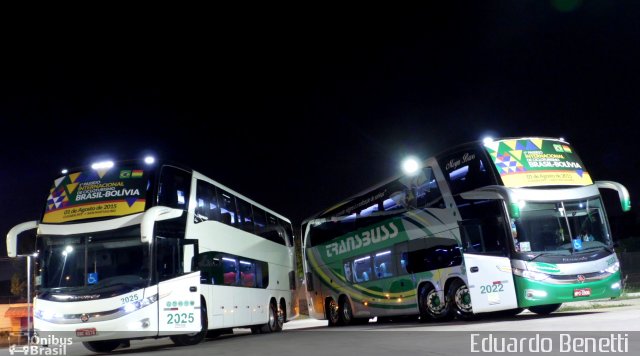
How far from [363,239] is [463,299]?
15.6 feet

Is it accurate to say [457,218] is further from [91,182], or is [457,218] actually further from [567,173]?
[91,182]

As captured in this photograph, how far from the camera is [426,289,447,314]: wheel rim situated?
16.9 m

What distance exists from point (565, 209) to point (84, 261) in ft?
34.6

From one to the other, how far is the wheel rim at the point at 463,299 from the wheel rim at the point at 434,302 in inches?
26.9

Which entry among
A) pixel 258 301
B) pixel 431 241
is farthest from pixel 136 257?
pixel 431 241

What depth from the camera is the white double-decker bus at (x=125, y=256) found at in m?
12.2

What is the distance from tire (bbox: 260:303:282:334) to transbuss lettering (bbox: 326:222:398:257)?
9.97ft

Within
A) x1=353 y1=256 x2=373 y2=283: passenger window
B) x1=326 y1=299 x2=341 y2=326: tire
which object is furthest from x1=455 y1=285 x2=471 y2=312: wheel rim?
x1=326 y1=299 x2=341 y2=326: tire

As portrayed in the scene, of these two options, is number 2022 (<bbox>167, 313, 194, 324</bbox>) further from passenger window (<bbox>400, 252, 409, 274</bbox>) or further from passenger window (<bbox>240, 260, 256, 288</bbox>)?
passenger window (<bbox>400, 252, 409, 274</bbox>)

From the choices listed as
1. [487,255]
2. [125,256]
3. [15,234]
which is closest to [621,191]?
[487,255]

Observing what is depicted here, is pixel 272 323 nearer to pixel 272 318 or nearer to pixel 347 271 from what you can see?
pixel 272 318

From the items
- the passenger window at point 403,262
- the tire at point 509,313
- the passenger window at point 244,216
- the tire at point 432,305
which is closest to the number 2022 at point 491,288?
the tire at point 432,305

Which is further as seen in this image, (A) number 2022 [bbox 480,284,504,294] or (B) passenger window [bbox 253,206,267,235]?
(B) passenger window [bbox 253,206,267,235]

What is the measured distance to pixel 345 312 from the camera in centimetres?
2233
